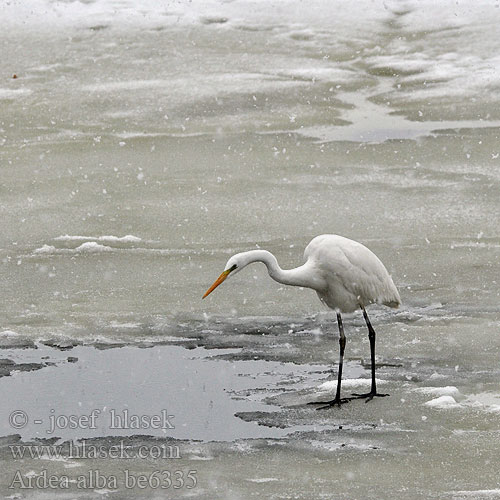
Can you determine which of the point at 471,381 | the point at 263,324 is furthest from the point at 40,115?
the point at 471,381

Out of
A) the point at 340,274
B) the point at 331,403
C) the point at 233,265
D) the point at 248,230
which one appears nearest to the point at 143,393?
the point at 233,265

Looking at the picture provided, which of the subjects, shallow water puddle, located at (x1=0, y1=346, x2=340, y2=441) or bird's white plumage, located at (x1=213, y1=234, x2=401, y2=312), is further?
bird's white plumage, located at (x1=213, y1=234, x2=401, y2=312)

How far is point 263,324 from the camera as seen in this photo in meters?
8.71

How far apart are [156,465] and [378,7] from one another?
14118mm

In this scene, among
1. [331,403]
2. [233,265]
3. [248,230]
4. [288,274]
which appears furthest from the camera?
[248,230]

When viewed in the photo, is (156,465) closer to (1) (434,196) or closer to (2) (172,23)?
(1) (434,196)

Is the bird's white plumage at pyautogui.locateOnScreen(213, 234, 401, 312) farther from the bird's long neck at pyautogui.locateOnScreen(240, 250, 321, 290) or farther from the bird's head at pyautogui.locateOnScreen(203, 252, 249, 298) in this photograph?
the bird's head at pyautogui.locateOnScreen(203, 252, 249, 298)

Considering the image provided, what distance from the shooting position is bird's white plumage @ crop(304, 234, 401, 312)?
25.2 feet

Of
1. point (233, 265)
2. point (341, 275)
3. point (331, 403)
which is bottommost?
point (331, 403)

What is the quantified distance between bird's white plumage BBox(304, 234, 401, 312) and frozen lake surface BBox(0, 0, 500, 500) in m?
0.50

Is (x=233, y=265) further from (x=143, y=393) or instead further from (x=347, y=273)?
(x=143, y=393)

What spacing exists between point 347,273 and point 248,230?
10.7 feet

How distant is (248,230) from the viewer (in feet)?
35.6


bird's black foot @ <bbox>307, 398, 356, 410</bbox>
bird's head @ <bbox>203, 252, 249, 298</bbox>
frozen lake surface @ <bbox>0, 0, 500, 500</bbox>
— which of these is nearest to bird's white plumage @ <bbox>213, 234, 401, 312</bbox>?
bird's head @ <bbox>203, 252, 249, 298</bbox>
